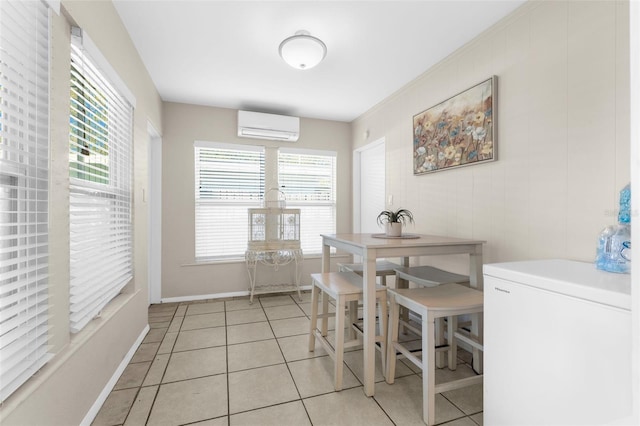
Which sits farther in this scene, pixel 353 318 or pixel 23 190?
pixel 353 318

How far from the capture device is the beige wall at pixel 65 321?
1.15m

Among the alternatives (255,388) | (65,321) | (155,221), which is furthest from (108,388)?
(155,221)

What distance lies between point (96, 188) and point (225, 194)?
212 cm

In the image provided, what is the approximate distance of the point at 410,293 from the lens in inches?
71.2

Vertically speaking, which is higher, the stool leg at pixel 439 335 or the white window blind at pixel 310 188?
the white window blind at pixel 310 188

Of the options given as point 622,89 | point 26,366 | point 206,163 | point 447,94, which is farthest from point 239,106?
point 622,89

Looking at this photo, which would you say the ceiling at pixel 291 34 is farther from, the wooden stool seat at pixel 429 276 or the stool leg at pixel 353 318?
the stool leg at pixel 353 318

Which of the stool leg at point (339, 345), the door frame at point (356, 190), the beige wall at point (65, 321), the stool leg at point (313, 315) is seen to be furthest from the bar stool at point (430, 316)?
the door frame at point (356, 190)

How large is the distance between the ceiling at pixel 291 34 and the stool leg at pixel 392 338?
6.29 feet

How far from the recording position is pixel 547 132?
176cm

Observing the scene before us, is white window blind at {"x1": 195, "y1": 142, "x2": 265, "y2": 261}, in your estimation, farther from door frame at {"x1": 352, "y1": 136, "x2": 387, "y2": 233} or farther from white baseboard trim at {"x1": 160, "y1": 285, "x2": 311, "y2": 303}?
door frame at {"x1": 352, "y1": 136, "x2": 387, "y2": 233}

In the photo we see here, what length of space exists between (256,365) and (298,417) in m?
0.64

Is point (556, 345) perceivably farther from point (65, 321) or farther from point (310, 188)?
point (310, 188)

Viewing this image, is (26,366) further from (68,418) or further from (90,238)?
(90,238)
